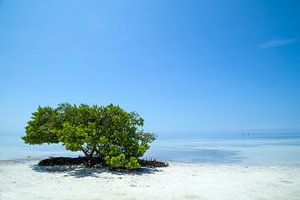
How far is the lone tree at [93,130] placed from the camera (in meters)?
12.8

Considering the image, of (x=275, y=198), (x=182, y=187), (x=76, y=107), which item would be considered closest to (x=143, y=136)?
(x=76, y=107)

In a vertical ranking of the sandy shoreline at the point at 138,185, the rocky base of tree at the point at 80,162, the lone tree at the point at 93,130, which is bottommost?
the sandy shoreline at the point at 138,185

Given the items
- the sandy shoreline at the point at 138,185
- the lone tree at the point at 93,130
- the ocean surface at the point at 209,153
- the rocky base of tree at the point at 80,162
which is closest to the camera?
the sandy shoreline at the point at 138,185

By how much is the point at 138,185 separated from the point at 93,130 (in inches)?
165

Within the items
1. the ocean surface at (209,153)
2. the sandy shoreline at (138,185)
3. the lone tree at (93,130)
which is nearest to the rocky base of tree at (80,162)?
the lone tree at (93,130)

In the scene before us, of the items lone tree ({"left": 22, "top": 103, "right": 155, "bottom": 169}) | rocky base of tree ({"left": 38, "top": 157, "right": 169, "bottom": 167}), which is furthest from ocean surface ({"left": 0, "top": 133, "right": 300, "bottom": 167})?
lone tree ({"left": 22, "top": 103, "right": 155, "bottom": 169})

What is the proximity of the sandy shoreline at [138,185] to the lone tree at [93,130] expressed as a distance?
49.2 inches

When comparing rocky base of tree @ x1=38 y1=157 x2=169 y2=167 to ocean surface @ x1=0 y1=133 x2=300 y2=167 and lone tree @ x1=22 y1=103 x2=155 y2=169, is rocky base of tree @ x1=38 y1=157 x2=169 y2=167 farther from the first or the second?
ocean surface @ x1=0 y1=133 x2=300 y2=167

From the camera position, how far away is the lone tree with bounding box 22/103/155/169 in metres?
12.8

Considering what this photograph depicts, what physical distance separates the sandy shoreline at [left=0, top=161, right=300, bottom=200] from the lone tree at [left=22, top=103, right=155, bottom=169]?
49.2 inches

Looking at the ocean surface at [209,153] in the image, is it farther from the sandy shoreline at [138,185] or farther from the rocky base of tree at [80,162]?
the sandy shoreline at [138,185]

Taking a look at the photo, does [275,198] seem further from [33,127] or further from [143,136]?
[33,127]

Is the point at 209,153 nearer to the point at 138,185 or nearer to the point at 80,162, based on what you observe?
the point at 80,162

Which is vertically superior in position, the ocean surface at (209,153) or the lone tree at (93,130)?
the lone tree at (93,130)
